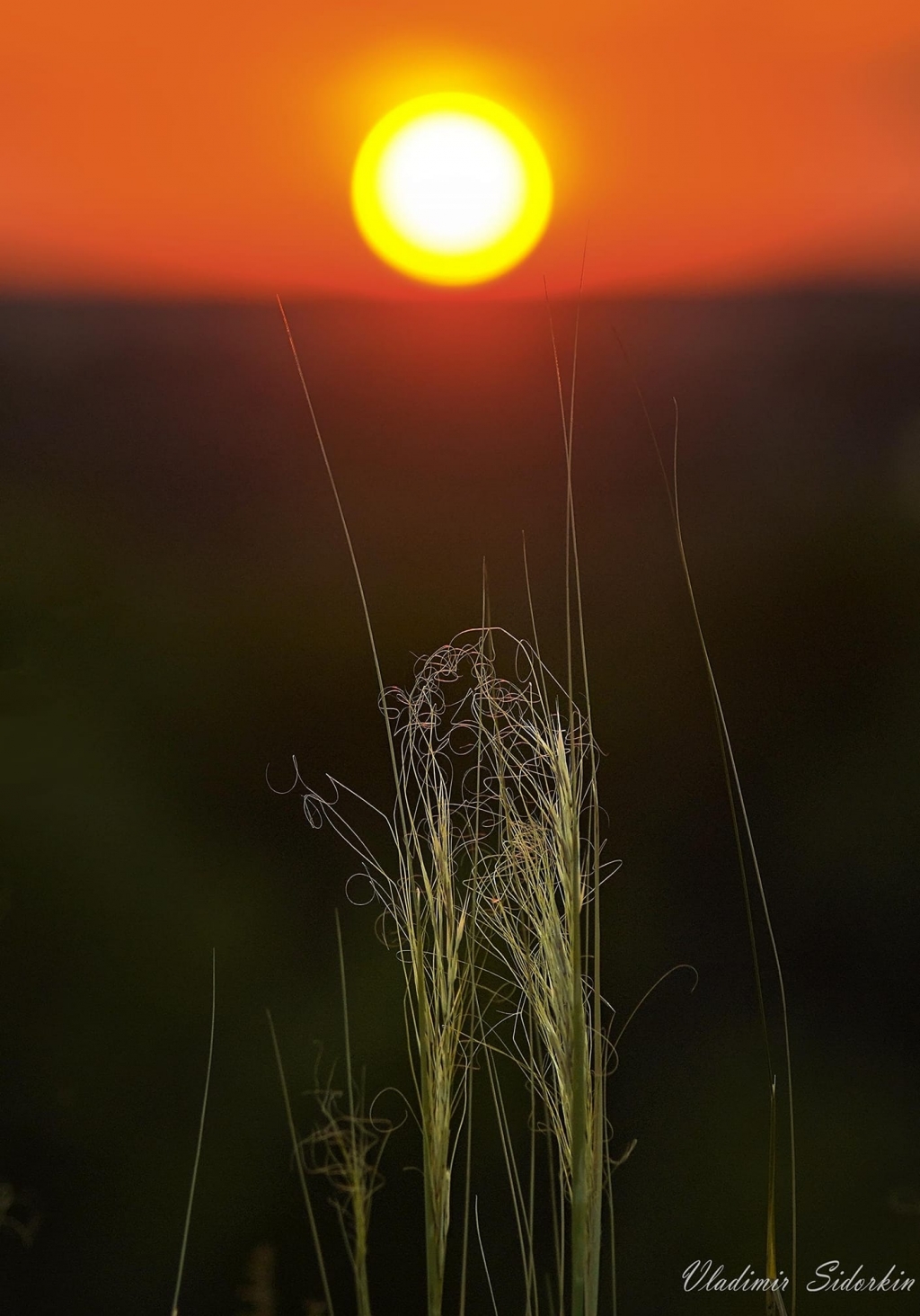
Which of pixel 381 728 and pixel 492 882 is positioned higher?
pixel 381 728

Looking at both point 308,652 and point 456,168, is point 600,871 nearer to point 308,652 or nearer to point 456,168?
point 308,652

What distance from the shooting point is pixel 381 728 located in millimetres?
1023

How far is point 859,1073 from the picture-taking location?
1.00m

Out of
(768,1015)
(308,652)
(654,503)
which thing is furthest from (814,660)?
(308,652)

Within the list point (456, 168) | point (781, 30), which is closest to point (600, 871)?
point (456, 168)

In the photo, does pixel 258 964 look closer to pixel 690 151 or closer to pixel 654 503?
pixel 654 503

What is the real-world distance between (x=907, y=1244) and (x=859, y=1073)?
0.19m

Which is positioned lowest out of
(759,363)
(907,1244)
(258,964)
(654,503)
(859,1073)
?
(907,1244)

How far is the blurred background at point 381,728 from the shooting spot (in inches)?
39.0

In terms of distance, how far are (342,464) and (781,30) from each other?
2.19ft

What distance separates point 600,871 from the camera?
1014 millimetres

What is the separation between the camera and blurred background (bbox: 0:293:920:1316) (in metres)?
0.99

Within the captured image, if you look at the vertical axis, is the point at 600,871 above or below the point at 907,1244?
above

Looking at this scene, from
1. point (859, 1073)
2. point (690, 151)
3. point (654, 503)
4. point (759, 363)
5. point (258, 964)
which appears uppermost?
point (690, 151)
